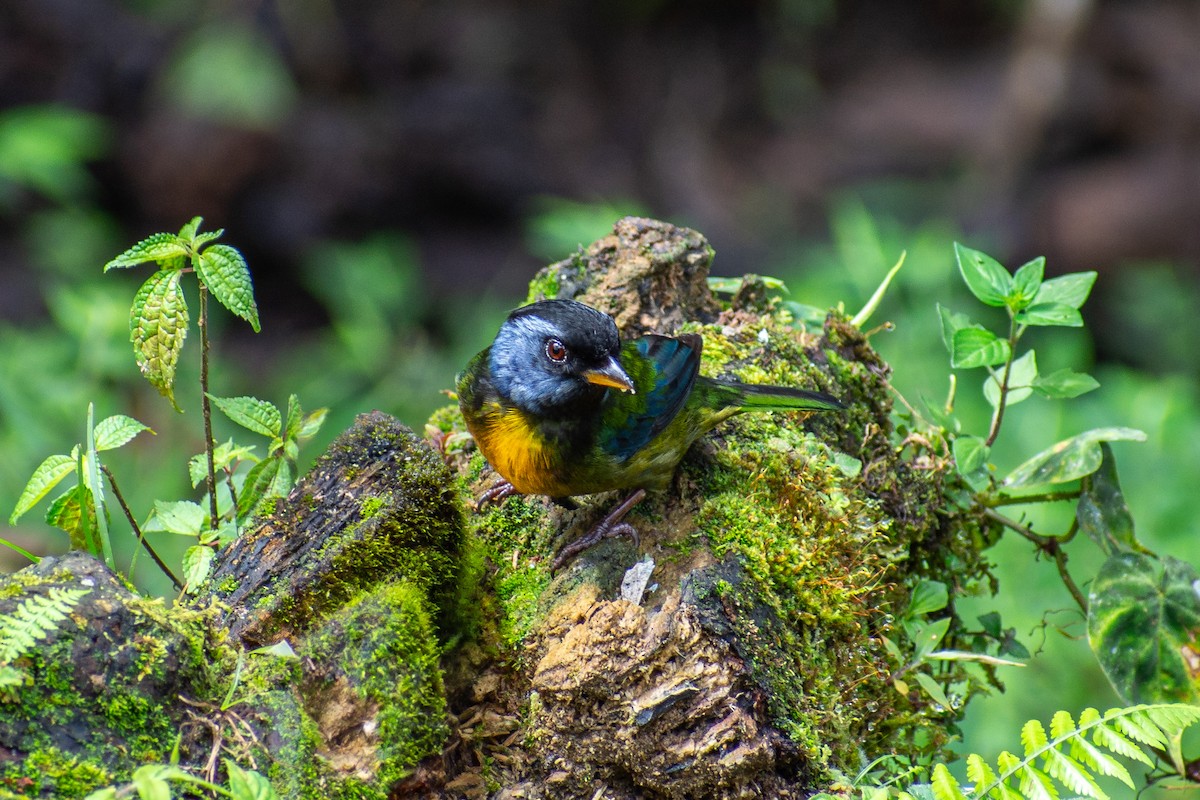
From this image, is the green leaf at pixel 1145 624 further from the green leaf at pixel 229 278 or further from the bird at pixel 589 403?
the green leaf at pixel 229 278

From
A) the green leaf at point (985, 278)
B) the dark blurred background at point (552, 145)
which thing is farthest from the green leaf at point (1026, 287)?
the dark blurred background at point (552, 145)

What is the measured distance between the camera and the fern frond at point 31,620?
216 cm

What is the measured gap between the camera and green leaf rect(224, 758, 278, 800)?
6.59 feet

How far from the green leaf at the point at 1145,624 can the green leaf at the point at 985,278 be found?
33.5 inches

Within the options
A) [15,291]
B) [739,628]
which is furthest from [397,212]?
[739,628]

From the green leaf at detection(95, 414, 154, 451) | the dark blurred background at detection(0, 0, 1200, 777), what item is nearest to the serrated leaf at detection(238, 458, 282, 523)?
the green leaf at detection(95, 414, 154, 451)

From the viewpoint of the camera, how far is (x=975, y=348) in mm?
3086

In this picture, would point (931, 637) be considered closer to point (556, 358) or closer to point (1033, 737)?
point (1033, 737)

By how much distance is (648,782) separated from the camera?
8.50 feet

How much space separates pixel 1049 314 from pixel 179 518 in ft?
8.33

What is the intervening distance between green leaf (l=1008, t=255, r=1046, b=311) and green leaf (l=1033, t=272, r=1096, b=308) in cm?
3

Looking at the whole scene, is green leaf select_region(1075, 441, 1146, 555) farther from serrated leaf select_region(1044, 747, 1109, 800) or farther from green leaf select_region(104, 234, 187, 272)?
green leaf select_region(104, 234, 187, 272)

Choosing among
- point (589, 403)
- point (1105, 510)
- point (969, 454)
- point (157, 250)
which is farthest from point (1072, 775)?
point (157, 250)

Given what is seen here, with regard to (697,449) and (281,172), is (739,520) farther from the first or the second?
(281,172)
